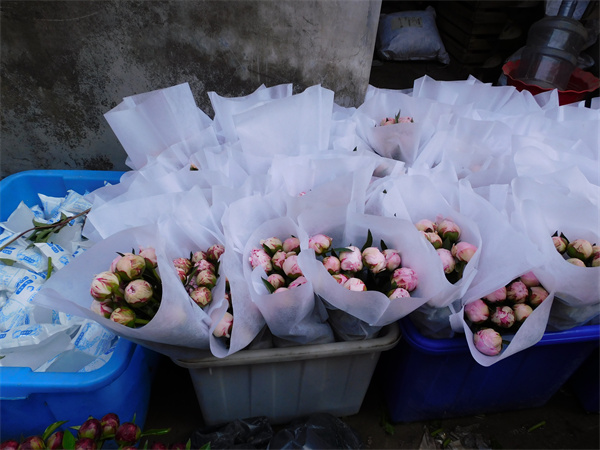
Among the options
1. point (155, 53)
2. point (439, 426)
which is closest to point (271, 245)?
point (439, 426)

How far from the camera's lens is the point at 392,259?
2.80 feet

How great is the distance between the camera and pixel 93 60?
4.84 feet

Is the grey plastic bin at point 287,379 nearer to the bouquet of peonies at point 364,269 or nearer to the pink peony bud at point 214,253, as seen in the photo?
the bouquet of peonies at point 364,269

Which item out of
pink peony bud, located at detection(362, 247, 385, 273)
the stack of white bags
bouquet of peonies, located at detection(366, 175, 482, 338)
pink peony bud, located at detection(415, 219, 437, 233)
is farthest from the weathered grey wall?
pink peony bud, located at detection(362, 247, 385, 273)

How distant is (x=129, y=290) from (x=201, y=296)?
0.45 ft

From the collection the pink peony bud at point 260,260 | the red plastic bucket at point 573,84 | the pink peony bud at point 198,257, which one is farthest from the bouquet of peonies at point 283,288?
the red plastic bucket at point 573,84

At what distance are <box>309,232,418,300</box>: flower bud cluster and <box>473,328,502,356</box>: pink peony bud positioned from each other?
17cm

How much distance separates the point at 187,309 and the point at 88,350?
405 mm

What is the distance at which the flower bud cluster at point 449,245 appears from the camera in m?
0.86

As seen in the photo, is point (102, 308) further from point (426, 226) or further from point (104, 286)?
point (426, 226)

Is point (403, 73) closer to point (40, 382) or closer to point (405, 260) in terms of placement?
point (405, 260)

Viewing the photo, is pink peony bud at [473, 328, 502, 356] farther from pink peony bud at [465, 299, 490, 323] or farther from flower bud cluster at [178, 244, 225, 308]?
flower bud cluster at [178, 244, 225, 308]

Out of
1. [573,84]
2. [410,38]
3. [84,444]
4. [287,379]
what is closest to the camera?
[84,444]

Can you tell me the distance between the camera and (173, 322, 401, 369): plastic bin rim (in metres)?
0.87
